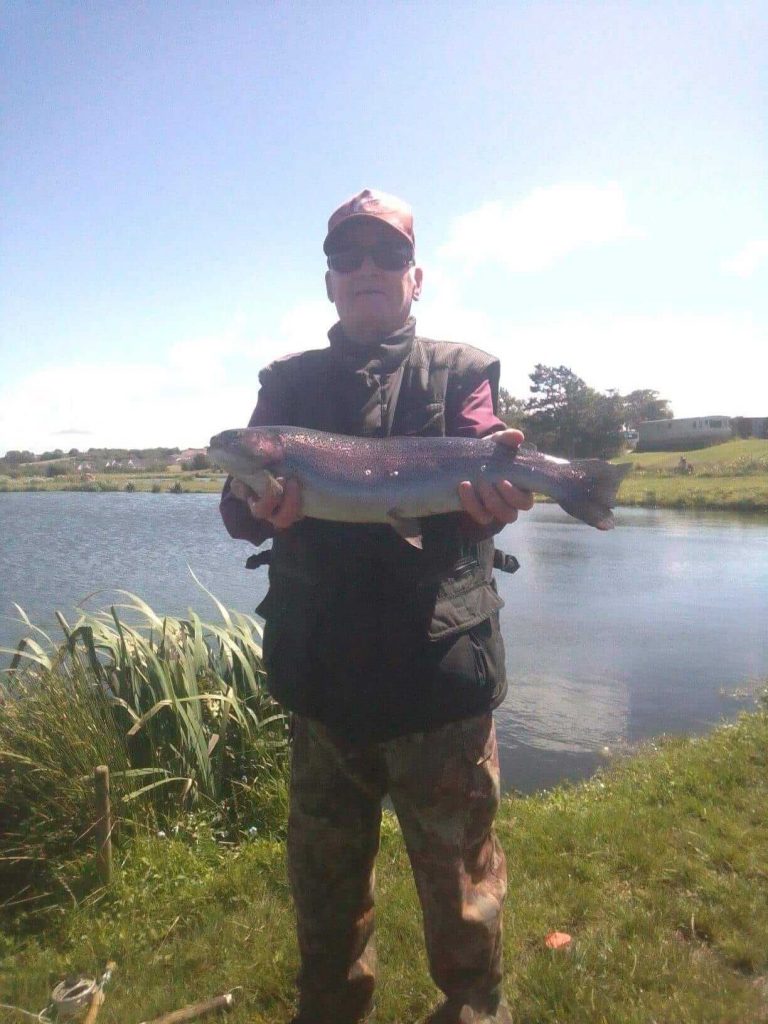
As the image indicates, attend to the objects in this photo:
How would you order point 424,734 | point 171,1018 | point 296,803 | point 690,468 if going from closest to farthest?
point 424,734 < point 296,803 < point 171,1018 < point 690,468

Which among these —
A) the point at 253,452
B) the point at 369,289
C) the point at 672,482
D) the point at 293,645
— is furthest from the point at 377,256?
the point at 672,482

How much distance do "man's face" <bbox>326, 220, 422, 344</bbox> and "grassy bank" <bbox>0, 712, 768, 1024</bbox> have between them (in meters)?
3.09

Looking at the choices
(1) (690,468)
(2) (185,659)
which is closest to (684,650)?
(2) (185,659)

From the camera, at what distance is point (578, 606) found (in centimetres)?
1650

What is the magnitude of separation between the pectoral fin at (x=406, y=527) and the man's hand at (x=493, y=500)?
9.4 inches

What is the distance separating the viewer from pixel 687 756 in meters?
6.89

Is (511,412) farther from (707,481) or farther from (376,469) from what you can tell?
(376,469)

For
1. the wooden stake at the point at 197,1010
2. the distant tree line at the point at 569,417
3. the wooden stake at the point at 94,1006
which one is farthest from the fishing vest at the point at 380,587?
the distant tree line at the point at 569,417

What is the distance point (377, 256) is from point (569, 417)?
112 feet

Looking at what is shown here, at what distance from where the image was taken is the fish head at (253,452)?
3.35m

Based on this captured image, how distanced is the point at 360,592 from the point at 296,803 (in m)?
0.92

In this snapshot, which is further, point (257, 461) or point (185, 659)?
point (185, 659)

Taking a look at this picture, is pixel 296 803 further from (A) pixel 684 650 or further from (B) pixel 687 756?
(A) pixel 684 650

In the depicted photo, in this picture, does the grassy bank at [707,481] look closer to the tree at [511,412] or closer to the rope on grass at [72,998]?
the tree at [511,412]
